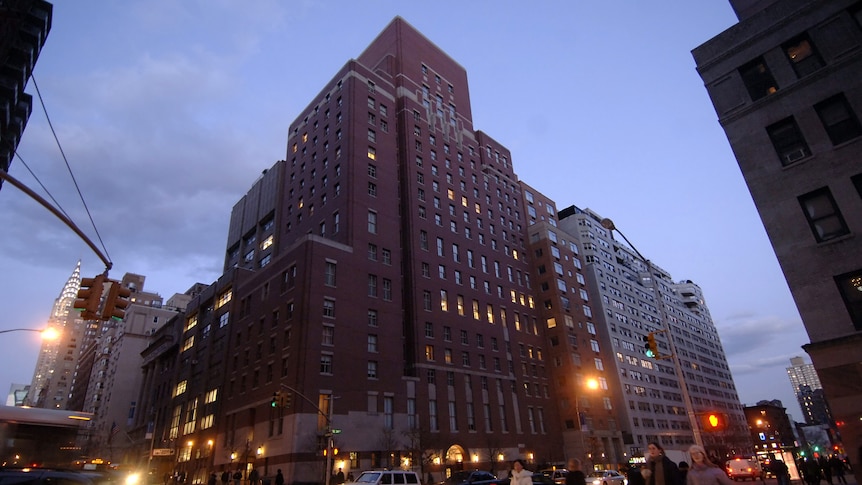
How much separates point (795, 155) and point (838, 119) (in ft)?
7.00

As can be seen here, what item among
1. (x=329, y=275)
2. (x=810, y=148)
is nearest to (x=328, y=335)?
(x=329, y=275)

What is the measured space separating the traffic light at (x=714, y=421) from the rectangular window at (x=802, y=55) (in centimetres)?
1740

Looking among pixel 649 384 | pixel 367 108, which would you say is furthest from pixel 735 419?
pixel 367 108

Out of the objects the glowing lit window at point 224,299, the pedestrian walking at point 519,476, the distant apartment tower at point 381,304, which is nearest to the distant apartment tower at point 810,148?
the pedestrian walking at point 519,476

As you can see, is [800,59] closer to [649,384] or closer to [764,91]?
[764,91]

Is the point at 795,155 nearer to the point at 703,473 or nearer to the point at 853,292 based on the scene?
the point at 853,292

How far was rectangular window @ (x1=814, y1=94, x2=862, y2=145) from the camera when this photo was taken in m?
20.8

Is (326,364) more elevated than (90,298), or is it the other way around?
(326,364)

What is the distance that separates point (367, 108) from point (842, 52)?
58.2 m

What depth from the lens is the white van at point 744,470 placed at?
39312 mm

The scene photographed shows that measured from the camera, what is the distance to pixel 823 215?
67.7ft

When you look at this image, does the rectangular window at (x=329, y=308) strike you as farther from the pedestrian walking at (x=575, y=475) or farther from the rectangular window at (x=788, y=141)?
the pedestrian walking at (x=575, y=475)

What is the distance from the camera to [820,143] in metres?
21.2

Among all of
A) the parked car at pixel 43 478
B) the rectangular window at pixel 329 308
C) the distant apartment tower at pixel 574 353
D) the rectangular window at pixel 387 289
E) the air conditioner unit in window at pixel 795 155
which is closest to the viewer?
the parked car at pixel 43 478
